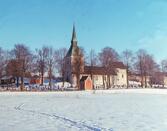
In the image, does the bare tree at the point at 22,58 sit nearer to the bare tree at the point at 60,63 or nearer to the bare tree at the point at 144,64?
the bare tree at the point at 60,63

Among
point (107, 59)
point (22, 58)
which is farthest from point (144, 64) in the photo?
point (22, 58)

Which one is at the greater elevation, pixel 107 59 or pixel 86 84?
pixel 107 59

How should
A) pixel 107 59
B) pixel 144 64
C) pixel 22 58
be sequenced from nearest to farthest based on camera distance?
pixel 22 58 → pixel 107 59 → pixel 144 64

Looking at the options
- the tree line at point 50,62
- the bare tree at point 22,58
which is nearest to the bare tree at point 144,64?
the tree line at point 50,62

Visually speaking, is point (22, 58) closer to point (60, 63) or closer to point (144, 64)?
point (60, 63)

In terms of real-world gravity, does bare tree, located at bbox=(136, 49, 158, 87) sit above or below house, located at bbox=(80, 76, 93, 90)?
above

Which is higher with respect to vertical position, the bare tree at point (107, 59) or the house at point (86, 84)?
the bare tree at point (107, 59)

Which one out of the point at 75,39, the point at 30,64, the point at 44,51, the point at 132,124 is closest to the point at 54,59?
the point at 44,51

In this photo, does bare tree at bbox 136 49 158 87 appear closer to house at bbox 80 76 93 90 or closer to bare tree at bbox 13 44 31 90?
house at bbox 80 76 93 90

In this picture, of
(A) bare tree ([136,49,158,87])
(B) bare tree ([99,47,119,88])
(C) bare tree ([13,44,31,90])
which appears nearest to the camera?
(C) bare tree ([13,44,31,90])

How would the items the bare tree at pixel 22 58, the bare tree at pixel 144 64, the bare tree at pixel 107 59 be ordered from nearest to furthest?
the bare tree at pixel 22 58 → the bare tree at pixel 107 59 → the bare tree at pixel 144 64

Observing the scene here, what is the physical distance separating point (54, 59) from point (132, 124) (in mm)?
69217

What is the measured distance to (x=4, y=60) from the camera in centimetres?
7675

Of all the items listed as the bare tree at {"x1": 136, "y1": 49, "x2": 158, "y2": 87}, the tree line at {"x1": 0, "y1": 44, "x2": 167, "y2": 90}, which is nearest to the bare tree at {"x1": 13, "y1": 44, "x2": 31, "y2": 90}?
the tree line at {"x1": 0, "y1": 44, "x2": 167, "y2": 90}
